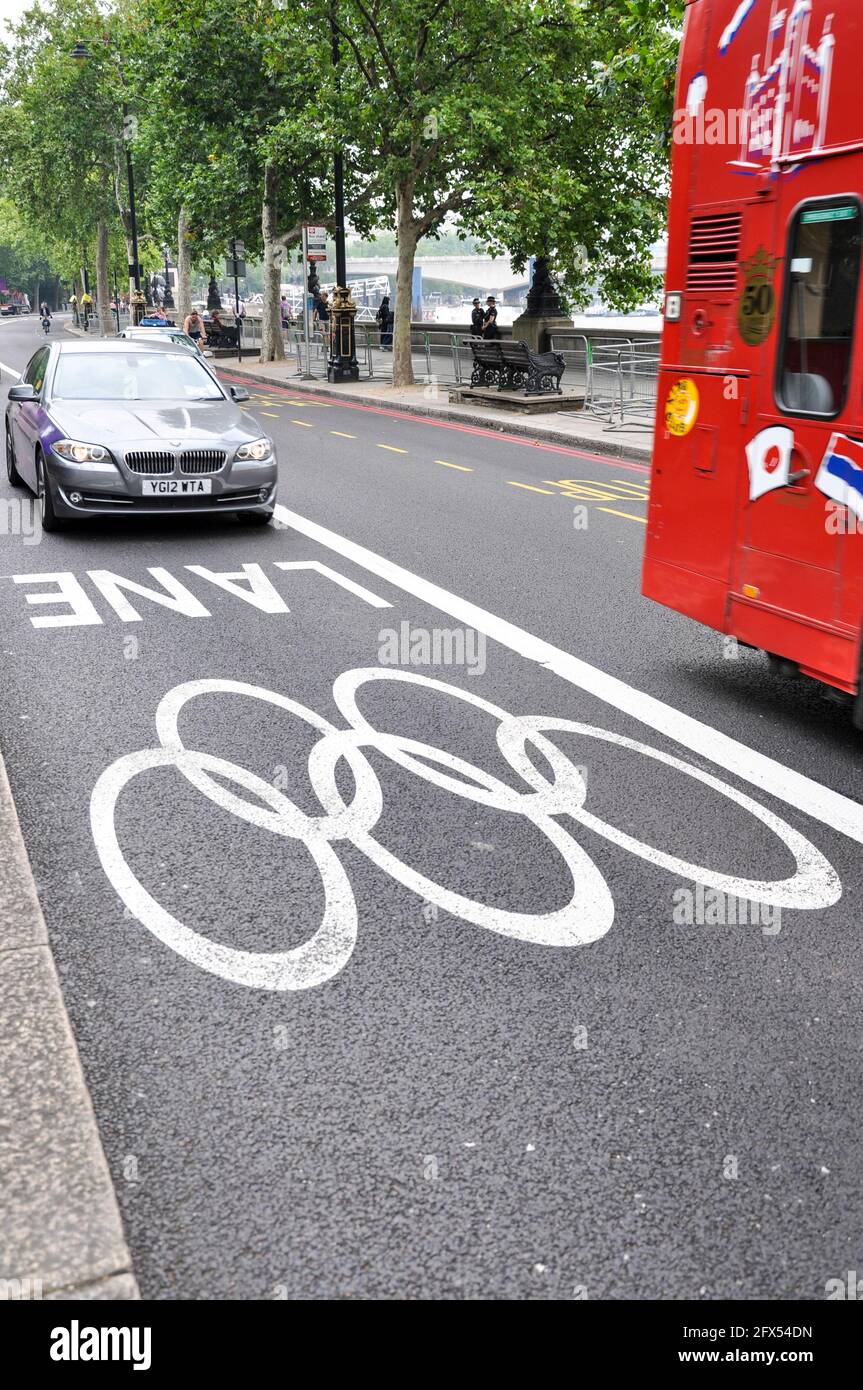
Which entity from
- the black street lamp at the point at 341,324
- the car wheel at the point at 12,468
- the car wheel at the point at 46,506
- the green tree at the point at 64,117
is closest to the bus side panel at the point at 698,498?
the car wheel at the point at 46,506

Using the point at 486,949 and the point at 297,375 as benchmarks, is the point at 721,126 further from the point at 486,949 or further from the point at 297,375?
the point at 297,375

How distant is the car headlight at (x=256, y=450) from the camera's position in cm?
1085

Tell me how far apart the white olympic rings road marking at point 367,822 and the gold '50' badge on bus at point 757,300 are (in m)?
1.99

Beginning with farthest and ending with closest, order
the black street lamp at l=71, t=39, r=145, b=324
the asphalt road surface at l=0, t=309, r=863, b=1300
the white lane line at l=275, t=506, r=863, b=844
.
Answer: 1. the black street lamp at l=71, t=39, r=145, b=324
2. the white lane line at l=275, t=506, r=863, b=844
3. the asphalt road surface at l=0, t=309, r=863, b=1300

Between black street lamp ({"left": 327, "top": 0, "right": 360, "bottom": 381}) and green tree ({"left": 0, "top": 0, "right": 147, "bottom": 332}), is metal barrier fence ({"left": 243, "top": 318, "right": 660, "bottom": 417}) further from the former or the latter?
green tree ({"left": 0, "top": 0, "right": 147, "bottom": 332})

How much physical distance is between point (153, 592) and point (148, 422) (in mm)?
2537

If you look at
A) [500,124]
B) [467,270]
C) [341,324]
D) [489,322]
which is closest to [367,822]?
[500,124]

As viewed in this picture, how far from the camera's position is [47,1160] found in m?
2.90

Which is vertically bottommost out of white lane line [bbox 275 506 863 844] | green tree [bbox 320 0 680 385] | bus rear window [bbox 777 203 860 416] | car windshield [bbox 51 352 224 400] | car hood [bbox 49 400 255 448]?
white lane line [bbox 275 506 863 844]

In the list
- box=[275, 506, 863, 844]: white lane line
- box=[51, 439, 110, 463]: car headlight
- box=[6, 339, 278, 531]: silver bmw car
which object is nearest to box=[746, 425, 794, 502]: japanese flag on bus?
box=[275, 506, 863, 844]: white lane line

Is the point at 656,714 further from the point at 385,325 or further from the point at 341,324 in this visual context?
the point at 385,325

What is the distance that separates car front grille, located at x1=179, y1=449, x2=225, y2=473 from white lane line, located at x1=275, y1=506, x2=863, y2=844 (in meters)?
1.53

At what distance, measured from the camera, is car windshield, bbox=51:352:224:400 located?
38.2ft

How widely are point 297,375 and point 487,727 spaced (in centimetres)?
3088
